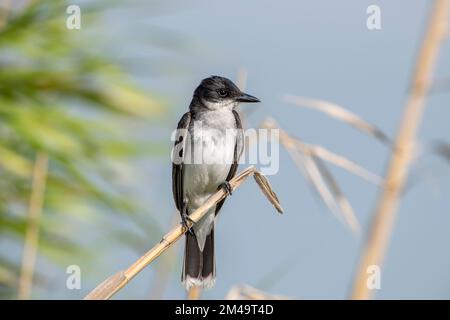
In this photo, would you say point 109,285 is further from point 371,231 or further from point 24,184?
point 24,184

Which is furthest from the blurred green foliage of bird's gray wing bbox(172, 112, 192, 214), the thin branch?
the thin branch

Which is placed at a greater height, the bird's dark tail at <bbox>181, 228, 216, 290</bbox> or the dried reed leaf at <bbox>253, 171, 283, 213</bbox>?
the dried reed leaf at <bbox>253, 171, 283, 213</bbox>

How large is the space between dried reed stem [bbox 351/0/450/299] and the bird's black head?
126 cm

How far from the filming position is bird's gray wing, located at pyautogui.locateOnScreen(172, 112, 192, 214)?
4.42 metres

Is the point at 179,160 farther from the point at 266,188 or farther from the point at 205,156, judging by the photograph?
the point at 266,188

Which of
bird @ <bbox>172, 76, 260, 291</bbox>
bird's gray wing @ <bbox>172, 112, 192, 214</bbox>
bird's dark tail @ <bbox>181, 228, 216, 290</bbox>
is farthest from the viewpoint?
bird's gray wing @ <bbox>172, 112, 192, 214</bbox>

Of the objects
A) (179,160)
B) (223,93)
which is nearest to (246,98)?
(223,93)

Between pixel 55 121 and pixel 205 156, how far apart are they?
164 cm

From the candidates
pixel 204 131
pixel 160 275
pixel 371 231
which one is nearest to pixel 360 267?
pixel 371 231

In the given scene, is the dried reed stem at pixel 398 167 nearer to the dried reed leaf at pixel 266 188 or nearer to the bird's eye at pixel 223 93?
the dried reed leaf at pixel 266 188

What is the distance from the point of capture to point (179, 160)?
178 inches

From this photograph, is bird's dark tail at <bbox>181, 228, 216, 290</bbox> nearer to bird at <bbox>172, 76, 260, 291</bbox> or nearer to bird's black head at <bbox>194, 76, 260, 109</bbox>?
bird at <bbox>172, 76, 260, 291</bbox>

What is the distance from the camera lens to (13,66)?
581 centimetres

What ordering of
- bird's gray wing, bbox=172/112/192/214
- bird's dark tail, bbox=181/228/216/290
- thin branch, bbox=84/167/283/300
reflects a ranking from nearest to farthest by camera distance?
thin branch, bbox=84/167/283/300 < bird's dark tail, bbox=181/228/216/290 < bird's gray wing, bbox=172/112/192/214
